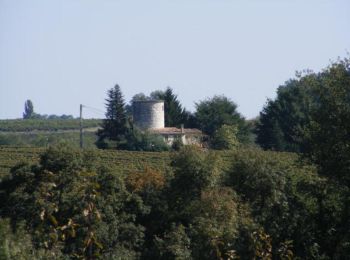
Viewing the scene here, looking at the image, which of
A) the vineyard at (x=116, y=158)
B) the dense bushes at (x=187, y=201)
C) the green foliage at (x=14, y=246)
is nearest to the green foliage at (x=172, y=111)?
the vineyard at (x=116, y=158)

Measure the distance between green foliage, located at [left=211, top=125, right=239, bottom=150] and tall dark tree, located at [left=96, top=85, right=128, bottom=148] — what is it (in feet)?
26.1

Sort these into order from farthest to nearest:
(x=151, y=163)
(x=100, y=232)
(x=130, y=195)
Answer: (x=151, y=163) → (x=130, y=195) → (x=100, y=232)

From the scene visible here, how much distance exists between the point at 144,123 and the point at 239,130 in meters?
9.16

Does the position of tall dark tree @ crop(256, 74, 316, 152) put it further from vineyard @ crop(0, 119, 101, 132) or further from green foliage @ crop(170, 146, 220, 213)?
green foliage @ crop(170, 146, 220, 213)

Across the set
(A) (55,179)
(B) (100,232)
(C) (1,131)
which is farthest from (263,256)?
(C) (1,131)

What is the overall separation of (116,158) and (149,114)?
28631mm

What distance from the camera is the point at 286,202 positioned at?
2130cm

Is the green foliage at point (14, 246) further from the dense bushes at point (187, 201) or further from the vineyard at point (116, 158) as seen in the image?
the vineyard at point (116, 158)

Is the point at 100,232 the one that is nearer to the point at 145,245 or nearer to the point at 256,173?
the point at 145,245

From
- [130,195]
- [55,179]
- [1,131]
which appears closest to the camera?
[55,179]

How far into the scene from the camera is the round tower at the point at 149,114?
76812mm

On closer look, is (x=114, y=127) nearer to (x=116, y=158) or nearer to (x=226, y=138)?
(x=226, y=138)

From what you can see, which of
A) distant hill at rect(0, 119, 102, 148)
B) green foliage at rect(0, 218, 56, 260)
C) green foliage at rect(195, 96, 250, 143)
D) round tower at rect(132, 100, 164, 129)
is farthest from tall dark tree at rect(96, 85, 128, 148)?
green foliage at rect(0, 218, 56, 260)

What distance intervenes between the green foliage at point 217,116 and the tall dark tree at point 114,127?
9.36 m
